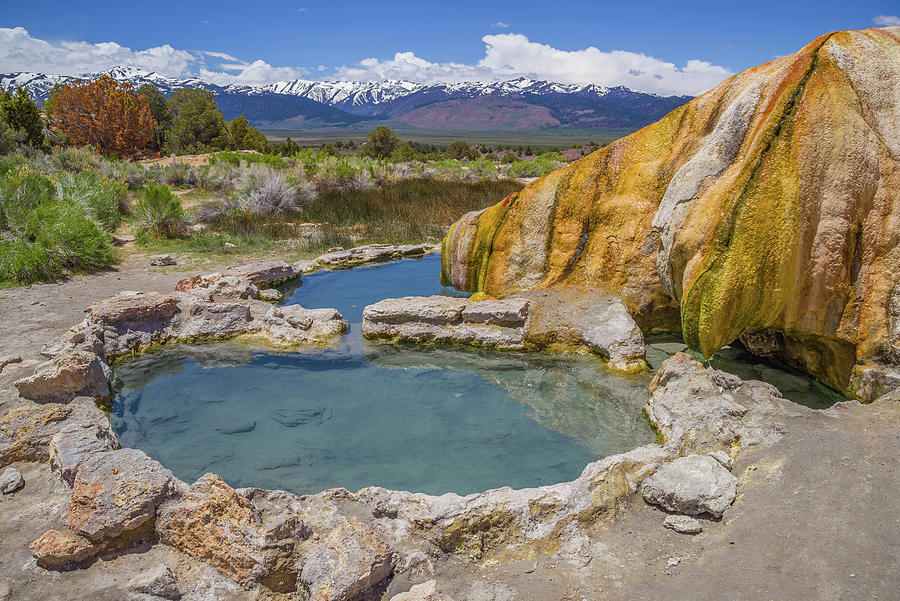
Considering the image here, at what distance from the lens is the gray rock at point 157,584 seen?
9.61 ft

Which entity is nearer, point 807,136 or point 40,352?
point 807,136

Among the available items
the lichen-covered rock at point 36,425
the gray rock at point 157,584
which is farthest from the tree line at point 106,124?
the gray rock at point 157,584

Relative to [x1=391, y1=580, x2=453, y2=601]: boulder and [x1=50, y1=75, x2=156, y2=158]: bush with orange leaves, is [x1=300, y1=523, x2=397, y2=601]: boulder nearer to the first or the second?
[x1=391, y1=580, x2=453, y2=601]: boulder

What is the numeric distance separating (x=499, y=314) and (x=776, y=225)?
3.14 metres

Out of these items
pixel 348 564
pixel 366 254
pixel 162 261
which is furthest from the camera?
pixel 366 254

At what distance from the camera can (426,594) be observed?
8.69ft

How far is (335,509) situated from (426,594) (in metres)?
1.11

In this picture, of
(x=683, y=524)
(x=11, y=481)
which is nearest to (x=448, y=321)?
(x=683, y=524)

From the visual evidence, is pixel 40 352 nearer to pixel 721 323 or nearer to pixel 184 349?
pixel 184 349

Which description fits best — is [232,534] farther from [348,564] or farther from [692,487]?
[692,487]

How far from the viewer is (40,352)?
5.94m

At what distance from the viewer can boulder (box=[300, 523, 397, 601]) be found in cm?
282

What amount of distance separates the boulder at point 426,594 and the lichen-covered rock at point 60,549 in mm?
1806

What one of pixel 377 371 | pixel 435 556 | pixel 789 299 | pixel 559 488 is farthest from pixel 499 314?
pixel 435 556
